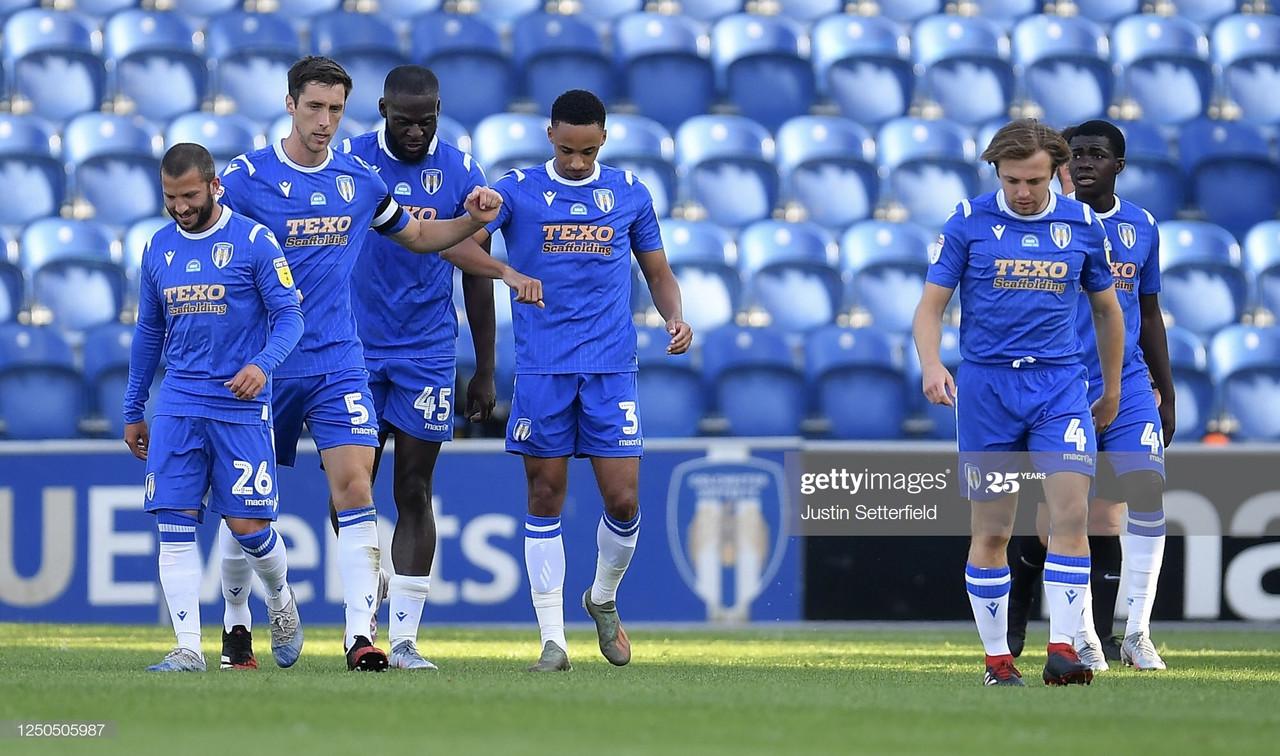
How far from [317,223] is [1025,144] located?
8.22 feet

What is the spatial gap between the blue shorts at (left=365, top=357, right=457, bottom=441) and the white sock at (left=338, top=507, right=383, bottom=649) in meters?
0.54

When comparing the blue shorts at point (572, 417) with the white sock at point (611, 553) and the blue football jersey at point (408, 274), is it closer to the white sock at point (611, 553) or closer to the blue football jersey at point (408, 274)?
the white sock at point (611, 553)

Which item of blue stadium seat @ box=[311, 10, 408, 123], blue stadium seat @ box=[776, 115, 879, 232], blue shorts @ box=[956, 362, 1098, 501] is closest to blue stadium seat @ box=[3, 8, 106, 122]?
blue stadium seat @ box=[311, 10, 408, 123]

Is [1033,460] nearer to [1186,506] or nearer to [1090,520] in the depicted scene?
[1090,520]

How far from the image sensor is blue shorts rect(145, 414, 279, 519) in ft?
19.4

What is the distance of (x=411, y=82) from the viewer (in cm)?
646

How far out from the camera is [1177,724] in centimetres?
461

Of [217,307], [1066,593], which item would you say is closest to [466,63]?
[217,307]

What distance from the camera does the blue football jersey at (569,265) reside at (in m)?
6.45

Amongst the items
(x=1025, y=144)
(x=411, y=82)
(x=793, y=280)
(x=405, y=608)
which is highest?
(x=411, y=82)

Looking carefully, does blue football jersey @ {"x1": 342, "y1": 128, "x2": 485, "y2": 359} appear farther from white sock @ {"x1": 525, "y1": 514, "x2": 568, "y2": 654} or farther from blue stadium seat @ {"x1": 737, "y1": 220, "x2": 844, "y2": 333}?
blue stadium seat @ {"x1": 737, "y1": 220, "x2": 844, "y2": 333}

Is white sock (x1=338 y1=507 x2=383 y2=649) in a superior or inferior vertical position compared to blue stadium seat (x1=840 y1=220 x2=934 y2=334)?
inferior

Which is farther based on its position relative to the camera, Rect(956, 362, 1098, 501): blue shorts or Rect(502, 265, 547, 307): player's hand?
Rect(502, 265, 547, 307): player's hand

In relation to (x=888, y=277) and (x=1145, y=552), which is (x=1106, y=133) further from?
(x=888, y=277)
